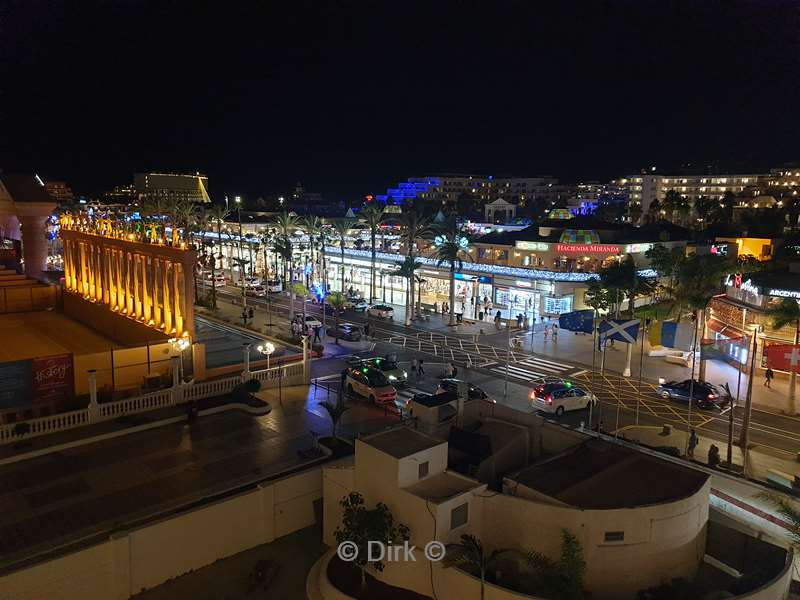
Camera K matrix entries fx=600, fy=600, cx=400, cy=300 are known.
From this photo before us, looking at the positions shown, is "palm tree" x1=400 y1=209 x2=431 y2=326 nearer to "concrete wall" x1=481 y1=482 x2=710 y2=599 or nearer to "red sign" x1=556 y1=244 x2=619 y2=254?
"red sign" x1=556 y1=244 x2=619 y2=254

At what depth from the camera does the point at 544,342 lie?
43781mm

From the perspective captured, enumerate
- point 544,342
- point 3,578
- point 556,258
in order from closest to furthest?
1. point 3,578
2. point 544,342
3. point 556,258

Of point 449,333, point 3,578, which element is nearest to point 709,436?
point 449,333

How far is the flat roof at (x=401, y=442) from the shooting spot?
634 inches

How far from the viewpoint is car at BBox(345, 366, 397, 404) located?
27.8 metres

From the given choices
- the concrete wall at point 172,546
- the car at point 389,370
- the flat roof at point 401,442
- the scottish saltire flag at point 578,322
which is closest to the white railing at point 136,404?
the concrete wall at point 172,546

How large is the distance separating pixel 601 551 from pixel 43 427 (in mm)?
19520

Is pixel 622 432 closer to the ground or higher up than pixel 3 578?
closer to the ground

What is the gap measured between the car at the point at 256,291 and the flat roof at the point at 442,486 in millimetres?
49363

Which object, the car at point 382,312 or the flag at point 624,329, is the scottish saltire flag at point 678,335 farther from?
the car at point 382,312

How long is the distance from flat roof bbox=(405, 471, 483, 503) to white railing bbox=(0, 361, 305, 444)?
45.3ft

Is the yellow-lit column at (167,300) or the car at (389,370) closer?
the yellow-lit column at (167,300)

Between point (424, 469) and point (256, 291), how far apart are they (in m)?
51.2

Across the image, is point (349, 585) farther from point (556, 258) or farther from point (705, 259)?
point (556, 258)
